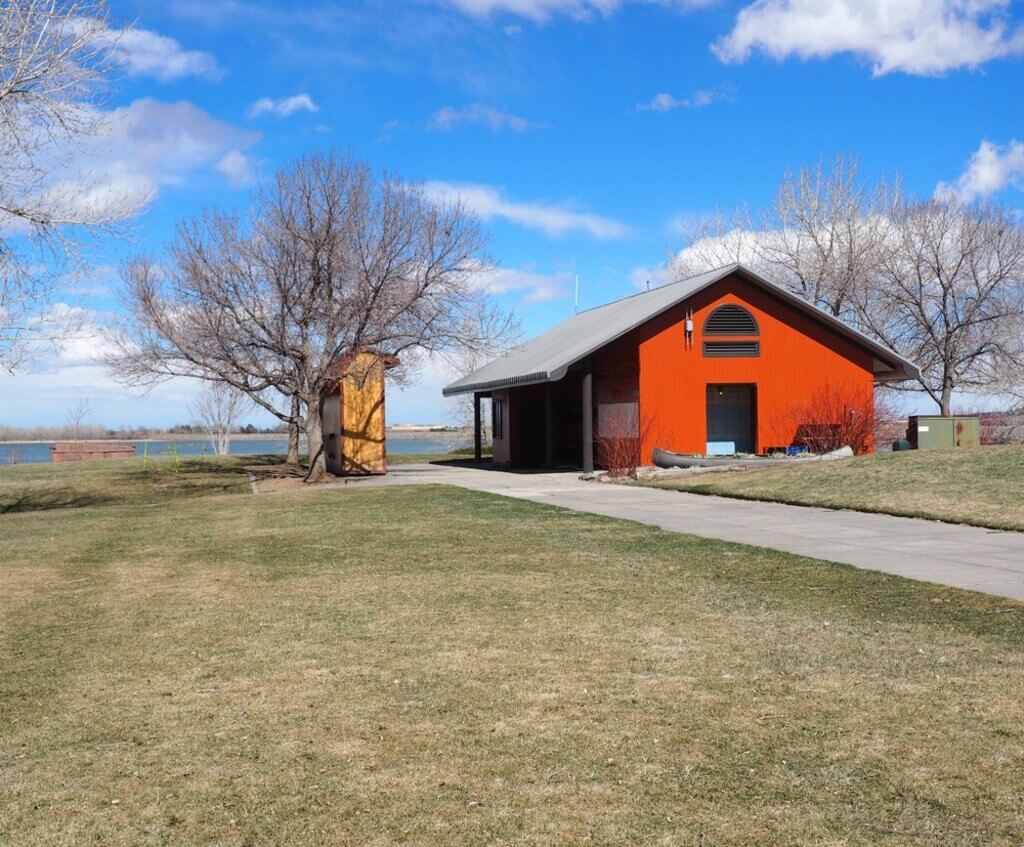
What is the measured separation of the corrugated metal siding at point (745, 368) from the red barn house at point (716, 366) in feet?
0.09

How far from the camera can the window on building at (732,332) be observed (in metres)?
27.4

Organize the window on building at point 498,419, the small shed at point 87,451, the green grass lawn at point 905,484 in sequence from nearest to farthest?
the green grass lawn at point 905,484 < the window on building at point 498,419 < the small shed at point 87,451

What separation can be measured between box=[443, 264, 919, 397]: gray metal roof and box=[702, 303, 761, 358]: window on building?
3.24 ft

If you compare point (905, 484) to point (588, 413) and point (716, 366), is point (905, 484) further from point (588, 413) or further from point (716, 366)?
point (716, 366)

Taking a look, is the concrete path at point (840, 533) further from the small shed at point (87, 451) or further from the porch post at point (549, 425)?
the small shed at point (87, 451)

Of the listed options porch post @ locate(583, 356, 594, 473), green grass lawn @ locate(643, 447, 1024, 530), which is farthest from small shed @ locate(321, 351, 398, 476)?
green grass lawn @ locate(643, 447, 1024, 530)

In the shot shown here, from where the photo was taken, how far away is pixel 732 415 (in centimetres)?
2809

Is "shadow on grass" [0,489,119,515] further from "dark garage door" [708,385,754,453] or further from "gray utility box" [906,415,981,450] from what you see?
"gray utility box" [906,415,981,450]

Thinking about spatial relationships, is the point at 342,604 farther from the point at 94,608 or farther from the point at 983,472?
the point at 983,472

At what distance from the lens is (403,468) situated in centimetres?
3503

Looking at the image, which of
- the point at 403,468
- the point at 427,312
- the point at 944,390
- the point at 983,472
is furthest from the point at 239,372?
the point at 944,390

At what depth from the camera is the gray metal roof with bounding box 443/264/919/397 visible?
85.1 ft

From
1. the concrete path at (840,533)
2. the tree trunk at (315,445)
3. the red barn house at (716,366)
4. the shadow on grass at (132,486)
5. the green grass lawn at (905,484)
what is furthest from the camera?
the tree trunk at (315,445)

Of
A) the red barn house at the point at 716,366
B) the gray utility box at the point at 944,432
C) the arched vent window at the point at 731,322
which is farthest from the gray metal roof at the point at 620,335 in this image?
the gray utility box at the point at 944,432
